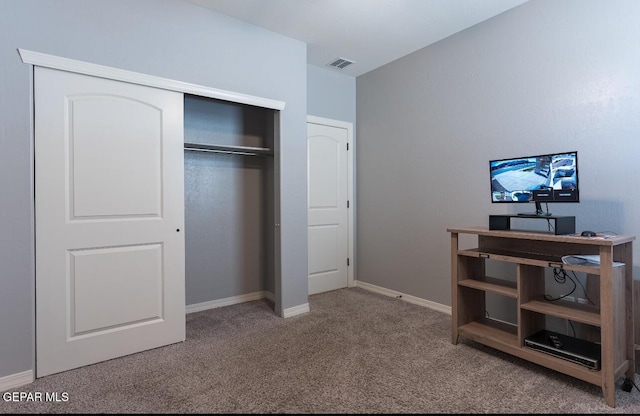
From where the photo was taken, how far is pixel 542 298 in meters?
2.29

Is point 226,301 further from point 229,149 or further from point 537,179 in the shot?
point 537,179

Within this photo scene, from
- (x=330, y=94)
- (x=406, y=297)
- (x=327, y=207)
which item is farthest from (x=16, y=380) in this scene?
(x=330, y=94)

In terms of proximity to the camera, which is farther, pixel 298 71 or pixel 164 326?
pixel 298 71

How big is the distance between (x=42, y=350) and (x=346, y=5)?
3188mm

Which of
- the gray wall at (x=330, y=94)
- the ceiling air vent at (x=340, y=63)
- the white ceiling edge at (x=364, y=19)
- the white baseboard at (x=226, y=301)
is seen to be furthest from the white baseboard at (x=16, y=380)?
the ceiling air vent at (x=340, y=63)

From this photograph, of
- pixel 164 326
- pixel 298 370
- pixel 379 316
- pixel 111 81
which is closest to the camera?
pixel 298 370

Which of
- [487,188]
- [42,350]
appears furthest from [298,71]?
[42,350]

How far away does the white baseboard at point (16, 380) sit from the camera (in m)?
1.94

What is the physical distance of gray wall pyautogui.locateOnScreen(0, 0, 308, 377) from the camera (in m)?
1.97

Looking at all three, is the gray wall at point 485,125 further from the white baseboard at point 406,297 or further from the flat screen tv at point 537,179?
the flat screen tv at point 537,179

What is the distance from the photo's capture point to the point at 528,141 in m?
2.66

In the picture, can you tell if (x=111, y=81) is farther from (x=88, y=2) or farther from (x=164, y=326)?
(x=164, y=326)

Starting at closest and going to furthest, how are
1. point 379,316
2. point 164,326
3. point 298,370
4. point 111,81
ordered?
point 298,370 → point 111,81 → point 164,326 → point 379,316

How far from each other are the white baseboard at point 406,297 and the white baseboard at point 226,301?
121 cm
